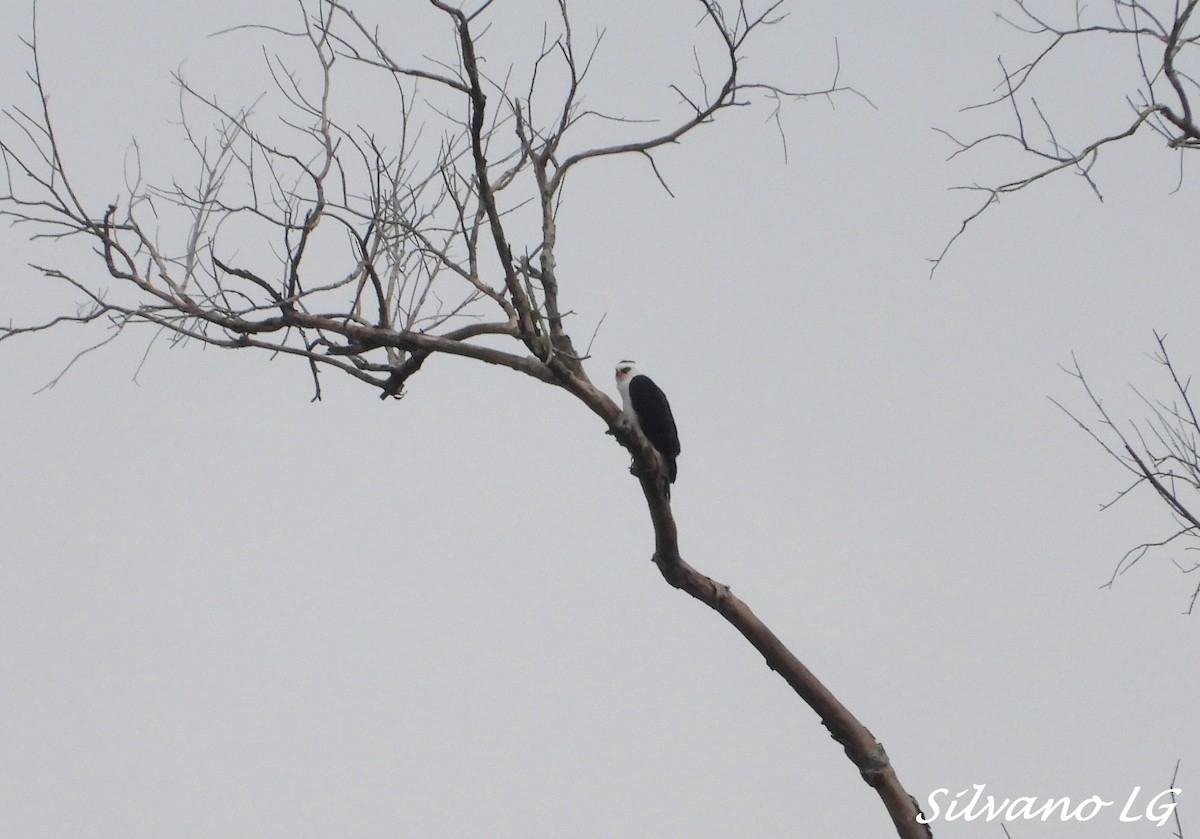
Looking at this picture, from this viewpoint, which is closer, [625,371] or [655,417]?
[655,417]

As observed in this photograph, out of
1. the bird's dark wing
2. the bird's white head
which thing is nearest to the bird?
the bird's dark wing

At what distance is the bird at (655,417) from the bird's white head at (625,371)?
0.71ft

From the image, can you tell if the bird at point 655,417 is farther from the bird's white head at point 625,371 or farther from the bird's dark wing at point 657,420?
the bird's white head at point 625,371

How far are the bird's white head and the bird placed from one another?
216mm

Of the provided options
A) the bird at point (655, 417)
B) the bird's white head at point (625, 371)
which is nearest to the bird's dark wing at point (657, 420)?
the bird at point (655, 417)

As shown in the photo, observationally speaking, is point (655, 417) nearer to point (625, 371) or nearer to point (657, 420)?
point (657, 420)

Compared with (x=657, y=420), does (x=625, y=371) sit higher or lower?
higher

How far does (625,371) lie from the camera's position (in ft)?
18.3

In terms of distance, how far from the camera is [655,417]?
492 centimetres

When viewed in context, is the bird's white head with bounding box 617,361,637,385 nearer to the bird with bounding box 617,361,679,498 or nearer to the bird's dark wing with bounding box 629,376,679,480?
the bird with bounding box 617,361,679,498

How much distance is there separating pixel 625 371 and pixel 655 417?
70 centimetres

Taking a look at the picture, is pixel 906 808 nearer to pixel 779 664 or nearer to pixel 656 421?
pixel 779 664

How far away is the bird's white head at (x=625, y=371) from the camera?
216 inches

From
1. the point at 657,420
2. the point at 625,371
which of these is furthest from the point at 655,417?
the point at 625,371
